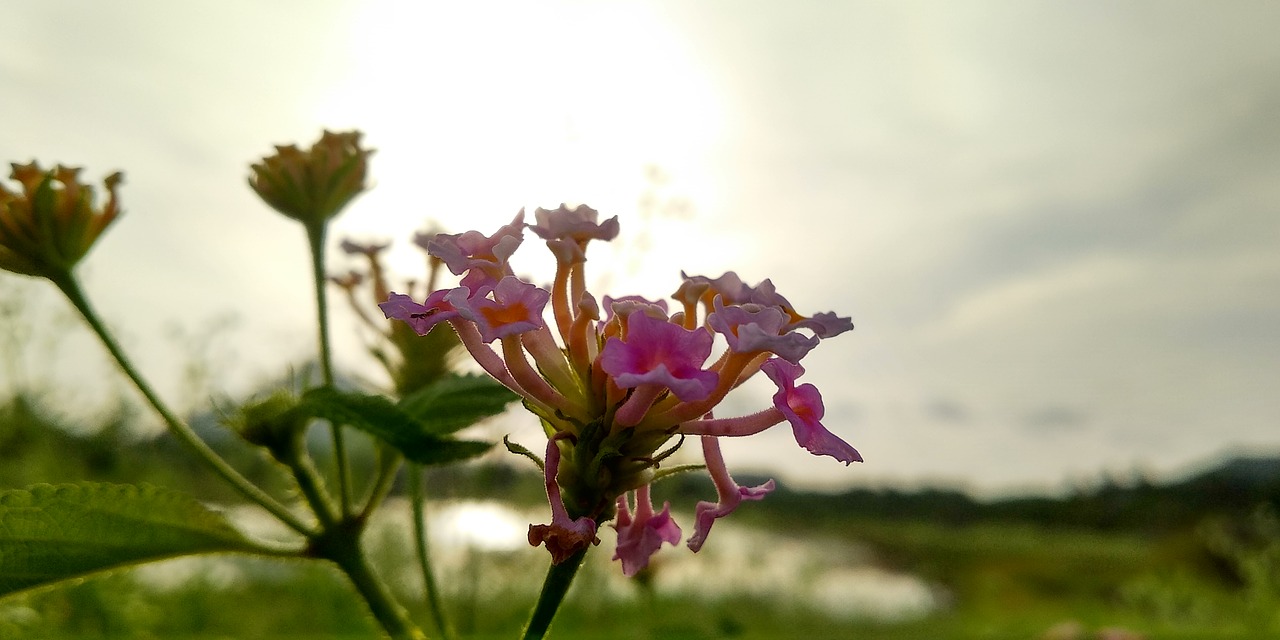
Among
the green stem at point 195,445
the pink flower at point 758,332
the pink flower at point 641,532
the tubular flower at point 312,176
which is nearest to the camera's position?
the pink flower at point 758,332

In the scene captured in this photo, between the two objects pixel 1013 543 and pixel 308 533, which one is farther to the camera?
pixel 1013 543

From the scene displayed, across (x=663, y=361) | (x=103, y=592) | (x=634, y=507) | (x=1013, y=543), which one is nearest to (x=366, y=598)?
(x=634, y=507)

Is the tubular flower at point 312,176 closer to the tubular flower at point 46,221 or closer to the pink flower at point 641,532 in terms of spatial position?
the tubular flower at point 46,221

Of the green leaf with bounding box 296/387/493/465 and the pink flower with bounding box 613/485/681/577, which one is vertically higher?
the green leaf with bounding box 296/387/493/465

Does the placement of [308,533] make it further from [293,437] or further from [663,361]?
[663,361]

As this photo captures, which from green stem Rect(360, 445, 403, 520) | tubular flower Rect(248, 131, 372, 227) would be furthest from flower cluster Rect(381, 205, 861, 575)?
tubular flower Rect(248, 131, 372, 227)

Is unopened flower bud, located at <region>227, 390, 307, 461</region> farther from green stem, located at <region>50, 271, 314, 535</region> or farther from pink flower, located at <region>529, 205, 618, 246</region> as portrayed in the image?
pink flower, located at <region>529, 205, 618, 246</region>

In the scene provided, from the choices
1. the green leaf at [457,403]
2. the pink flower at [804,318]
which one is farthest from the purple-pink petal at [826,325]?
the green leaf at [457,403]
